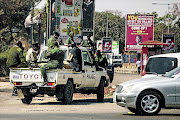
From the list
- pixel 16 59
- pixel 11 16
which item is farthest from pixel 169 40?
pixel 16 59

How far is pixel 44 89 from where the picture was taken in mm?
17172

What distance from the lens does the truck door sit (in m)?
18.7

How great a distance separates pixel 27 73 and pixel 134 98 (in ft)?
17.1

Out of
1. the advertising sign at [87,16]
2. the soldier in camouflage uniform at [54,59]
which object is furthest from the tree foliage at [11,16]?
the soldier in camouflage uniform at [54,59]

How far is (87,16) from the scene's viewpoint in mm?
29516

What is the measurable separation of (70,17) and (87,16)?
1.00m

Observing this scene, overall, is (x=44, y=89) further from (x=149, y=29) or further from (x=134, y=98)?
(x=149, y=29)

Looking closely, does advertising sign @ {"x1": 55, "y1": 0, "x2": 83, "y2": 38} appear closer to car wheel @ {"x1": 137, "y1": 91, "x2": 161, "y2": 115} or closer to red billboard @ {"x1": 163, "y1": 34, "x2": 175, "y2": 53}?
car wheel @ {"x1": 137, "y1": 91, "x2": 161, "y2": 115}

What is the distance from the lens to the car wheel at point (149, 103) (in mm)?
13156

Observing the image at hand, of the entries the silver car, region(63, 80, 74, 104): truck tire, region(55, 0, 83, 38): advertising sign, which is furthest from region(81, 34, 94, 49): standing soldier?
the silver car

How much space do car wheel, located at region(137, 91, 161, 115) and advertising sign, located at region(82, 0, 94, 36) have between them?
53.7 ft

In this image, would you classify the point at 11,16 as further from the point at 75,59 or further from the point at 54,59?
the point at 54,59

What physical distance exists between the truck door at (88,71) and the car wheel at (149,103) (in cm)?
558

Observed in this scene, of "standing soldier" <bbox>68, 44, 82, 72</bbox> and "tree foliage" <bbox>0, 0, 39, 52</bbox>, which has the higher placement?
"tree foliage" <bbox>0, 0, 39, 52</bbox>
